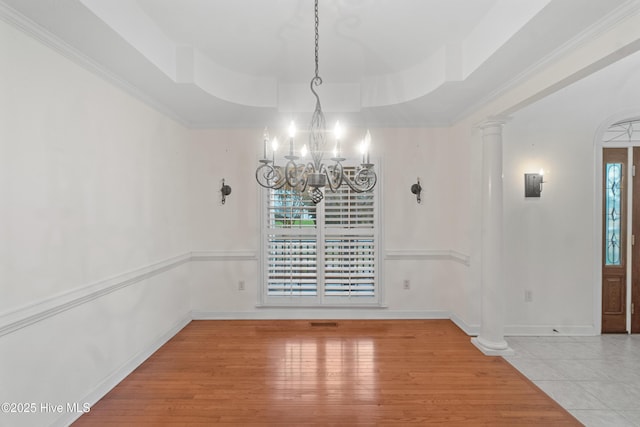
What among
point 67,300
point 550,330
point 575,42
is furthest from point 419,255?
point 67,300

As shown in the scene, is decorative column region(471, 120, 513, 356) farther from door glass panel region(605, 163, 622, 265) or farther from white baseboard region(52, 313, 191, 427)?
white baseboard region(52, 313, 191, 427)

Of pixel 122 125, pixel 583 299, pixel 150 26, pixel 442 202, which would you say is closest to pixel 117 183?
pixel 122 125

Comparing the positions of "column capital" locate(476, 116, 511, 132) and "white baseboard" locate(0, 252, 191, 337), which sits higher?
"column capital" locate(476, 116, 511, 132)

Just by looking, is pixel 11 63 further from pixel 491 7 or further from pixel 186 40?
pixel 491 7

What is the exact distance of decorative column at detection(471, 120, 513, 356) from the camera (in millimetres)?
3098

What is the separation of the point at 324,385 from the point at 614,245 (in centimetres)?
363

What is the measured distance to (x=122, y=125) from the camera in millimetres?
2697

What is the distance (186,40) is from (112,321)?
7.98ft

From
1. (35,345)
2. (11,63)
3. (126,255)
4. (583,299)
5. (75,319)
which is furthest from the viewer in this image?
(583,299)

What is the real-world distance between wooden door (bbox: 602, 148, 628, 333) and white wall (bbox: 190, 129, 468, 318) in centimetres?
166

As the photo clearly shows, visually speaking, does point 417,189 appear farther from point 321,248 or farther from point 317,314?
point 317,314

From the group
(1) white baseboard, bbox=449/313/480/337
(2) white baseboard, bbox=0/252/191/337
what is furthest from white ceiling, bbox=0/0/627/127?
(1) white baseboard, bbox=449/313/480/337

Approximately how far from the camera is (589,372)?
2.75 meters

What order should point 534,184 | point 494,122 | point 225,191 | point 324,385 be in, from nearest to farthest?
point 324,385
point 494,122
point 534,184
point 225,191
